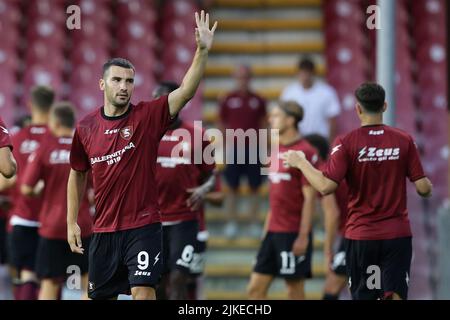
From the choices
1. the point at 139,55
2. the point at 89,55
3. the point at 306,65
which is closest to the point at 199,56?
the point at 306,65

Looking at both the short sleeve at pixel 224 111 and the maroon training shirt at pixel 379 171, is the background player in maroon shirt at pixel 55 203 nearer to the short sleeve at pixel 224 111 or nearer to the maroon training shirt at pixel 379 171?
the maroon training shirt at pixel 379 171

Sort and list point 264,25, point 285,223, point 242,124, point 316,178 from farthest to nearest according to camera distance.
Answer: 1. point 264,25
2. point 242,124
3. point 285,223
4. point 316,178

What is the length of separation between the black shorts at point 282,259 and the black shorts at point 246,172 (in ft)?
11.7

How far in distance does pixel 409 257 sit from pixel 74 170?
259cm

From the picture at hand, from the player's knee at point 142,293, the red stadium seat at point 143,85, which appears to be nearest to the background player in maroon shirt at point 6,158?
the player's knee at point 142,293

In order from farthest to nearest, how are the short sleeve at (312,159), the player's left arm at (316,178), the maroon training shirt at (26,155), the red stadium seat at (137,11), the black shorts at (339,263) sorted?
1. the red stadium seat at (137,11)
2. the maroon training shirt at (26,155)
3. the black shorts at (339,263)
4. the short sleeve at (312,159)
5. the player's left arm at (316,178)

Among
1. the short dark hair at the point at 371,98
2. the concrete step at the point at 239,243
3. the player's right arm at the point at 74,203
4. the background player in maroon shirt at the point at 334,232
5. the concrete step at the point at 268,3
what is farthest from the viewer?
the concrete step at the point at 268,3

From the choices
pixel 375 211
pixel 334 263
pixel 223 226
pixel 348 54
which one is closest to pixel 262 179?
pixel 223 226

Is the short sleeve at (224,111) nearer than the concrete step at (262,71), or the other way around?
the short sleeve at (224,111)

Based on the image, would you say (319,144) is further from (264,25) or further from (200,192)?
(264,25)

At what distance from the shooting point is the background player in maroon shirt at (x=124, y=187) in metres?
7.53

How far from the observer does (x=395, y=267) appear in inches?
321

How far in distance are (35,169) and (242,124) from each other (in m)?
4.58

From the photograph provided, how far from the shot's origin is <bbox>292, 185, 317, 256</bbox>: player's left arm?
979 centimetres
